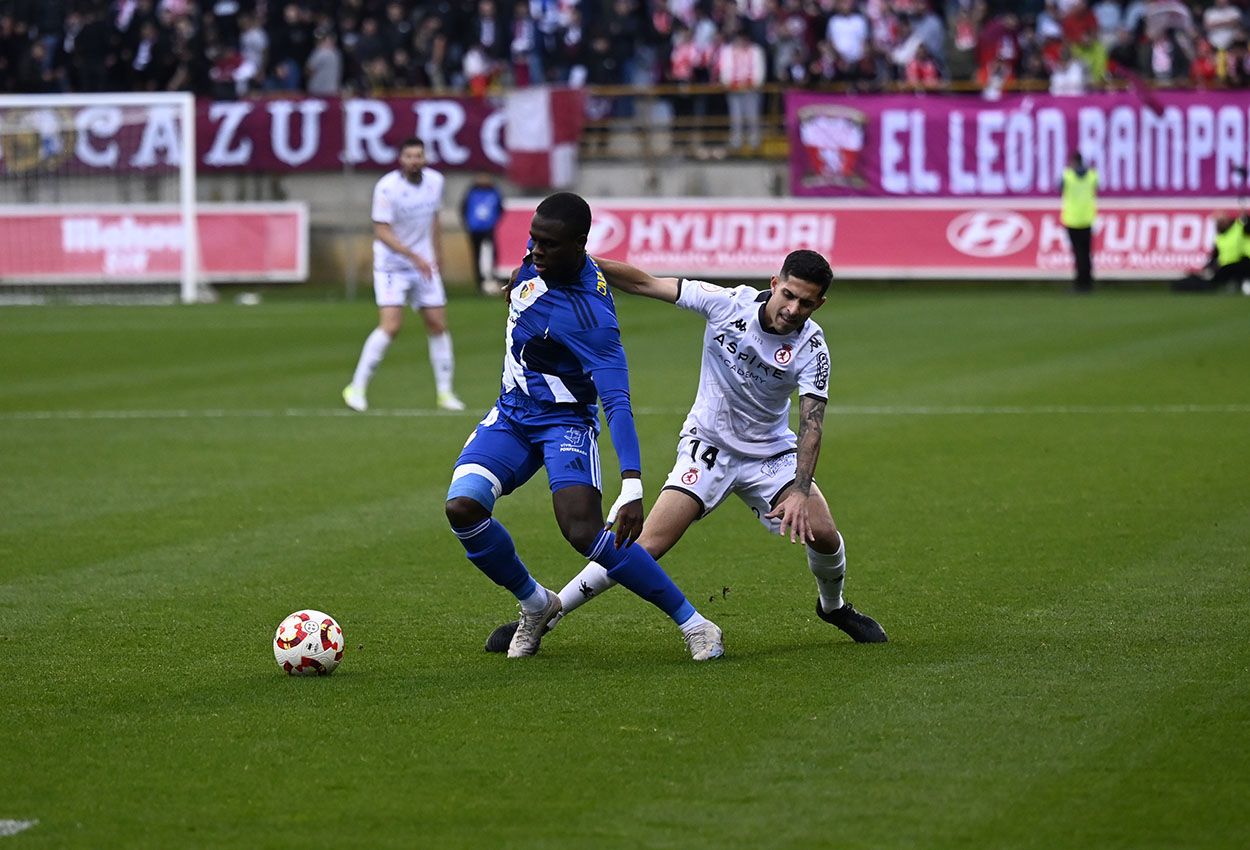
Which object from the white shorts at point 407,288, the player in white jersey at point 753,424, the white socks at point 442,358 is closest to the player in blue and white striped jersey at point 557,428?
the player in white jersey at point 753,424

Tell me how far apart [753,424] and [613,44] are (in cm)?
2443

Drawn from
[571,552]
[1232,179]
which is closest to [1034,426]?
[571,552]

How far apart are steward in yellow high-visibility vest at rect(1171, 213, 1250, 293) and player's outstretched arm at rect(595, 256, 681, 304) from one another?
2131cm

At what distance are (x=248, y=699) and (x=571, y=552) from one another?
3.31m

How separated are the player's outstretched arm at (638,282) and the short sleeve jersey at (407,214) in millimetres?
8099

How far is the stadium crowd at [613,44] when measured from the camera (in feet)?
97.8

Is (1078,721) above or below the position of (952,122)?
below

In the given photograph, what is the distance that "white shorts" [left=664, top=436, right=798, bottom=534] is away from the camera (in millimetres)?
7324

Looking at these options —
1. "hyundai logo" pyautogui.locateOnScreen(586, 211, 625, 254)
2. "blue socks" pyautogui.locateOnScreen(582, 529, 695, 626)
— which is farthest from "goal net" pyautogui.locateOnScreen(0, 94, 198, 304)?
"blue socks" pyautogui.locateOnScreen(582, 529, 695, 626)

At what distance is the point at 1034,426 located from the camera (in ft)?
47.1

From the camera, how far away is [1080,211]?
26.9 metres

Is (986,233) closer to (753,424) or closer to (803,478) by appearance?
(753,424)

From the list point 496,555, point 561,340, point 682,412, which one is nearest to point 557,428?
point 561,340

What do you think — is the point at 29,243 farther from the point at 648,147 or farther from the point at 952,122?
the point at 952,122
